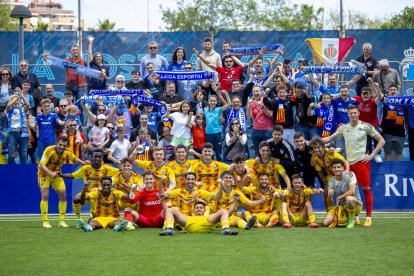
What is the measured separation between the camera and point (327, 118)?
19.2m

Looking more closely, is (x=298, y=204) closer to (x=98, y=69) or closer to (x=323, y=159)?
(x=323, y=159)

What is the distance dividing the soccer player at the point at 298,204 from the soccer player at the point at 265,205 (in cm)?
19

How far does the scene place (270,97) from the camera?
65.4 feet

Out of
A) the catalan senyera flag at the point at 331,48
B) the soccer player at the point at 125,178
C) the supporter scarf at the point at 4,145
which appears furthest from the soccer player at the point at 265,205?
the supporter scarf at the point at 4,145

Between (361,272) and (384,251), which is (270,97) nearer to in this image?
(384,251)

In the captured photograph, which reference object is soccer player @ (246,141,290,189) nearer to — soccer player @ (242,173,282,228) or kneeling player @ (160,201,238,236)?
soccer player @ (242,173,282,228)

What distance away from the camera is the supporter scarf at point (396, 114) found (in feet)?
64.0

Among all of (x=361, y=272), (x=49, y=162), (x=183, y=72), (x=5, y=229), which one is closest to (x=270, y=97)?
(x=183, y=72)

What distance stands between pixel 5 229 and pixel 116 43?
10.1 m

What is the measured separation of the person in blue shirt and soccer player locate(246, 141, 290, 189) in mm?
5716

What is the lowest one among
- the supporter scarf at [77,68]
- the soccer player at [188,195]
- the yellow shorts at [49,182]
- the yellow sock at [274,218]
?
the yellow sock at [274,218]

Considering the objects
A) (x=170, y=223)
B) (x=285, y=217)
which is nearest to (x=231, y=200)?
(x=285, y=217)

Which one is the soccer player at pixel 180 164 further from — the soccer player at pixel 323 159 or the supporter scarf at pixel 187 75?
the supporter scarf at pixel 187 75

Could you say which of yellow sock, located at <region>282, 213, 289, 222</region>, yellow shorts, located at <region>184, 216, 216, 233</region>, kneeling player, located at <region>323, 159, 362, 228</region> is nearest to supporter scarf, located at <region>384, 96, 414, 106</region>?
kneeling player, located at <region>323, 159, 362, 228</region>
